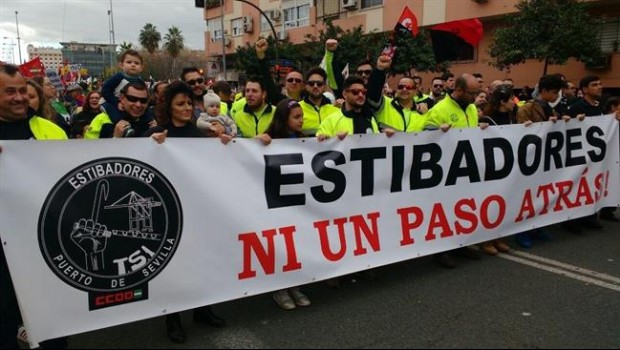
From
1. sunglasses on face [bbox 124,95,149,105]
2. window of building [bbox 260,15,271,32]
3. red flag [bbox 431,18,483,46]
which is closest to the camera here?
sunglasses on face [bbox 124,95,149,105]

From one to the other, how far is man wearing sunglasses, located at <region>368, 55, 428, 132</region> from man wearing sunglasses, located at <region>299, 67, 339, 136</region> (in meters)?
0.43

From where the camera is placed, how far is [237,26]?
41.6 metres

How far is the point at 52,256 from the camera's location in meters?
2.75

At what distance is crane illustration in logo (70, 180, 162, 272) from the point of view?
2842mm

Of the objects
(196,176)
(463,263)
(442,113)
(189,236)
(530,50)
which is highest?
(530,50)

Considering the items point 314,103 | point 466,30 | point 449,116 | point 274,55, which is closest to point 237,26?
point 274,55

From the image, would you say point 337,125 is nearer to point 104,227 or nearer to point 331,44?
point 331,44

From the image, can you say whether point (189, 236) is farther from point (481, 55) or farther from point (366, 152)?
point (481, 55)

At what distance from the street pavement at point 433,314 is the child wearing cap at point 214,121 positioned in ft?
4.59

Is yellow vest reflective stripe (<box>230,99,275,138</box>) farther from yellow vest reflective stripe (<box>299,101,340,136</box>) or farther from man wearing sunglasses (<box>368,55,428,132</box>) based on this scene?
man wearing sunglasses (<box>368,55,428,132</box>)

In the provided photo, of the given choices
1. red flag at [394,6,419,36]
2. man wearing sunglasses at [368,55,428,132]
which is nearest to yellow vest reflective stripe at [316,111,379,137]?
man wearing sunglasses at [368,55,428,132]

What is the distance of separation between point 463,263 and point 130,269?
9.94 ft

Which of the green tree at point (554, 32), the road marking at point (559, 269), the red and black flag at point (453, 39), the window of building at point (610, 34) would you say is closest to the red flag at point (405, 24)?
the red and black flag at point (453, 39)

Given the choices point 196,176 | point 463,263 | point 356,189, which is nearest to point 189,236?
point 196,176
